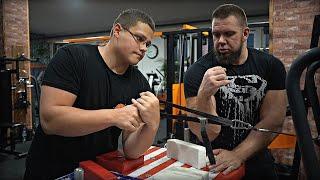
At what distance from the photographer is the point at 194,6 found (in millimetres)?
9781

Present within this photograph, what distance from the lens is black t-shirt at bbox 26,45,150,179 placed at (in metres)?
1.48

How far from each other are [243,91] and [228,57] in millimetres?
247

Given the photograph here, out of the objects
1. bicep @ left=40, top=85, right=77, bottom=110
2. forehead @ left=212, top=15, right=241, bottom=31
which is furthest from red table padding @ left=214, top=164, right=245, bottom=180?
forehead @ left=212, top=15, right=241, bottom=31

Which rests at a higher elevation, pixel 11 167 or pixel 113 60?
pixel 113 60

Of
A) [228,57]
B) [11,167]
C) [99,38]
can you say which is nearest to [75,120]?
[228,57]

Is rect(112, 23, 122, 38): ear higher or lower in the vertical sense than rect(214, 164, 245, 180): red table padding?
higher

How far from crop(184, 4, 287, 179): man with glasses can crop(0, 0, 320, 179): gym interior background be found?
362 mm

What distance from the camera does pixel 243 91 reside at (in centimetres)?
194

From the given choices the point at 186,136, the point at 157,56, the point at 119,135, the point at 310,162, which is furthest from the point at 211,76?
the point at 157,56

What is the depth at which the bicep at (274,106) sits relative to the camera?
1890mm

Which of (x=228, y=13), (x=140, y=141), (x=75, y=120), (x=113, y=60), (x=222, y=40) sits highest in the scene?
(x=228, y=13)

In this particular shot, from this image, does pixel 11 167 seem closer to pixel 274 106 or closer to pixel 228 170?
pixel 274 106

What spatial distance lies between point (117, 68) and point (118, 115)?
0.48 meters

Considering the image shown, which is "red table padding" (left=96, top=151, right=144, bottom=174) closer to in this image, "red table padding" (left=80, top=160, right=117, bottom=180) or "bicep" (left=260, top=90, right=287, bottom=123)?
"red table padding" (left=80, top=160, right=117, bottom=180)
